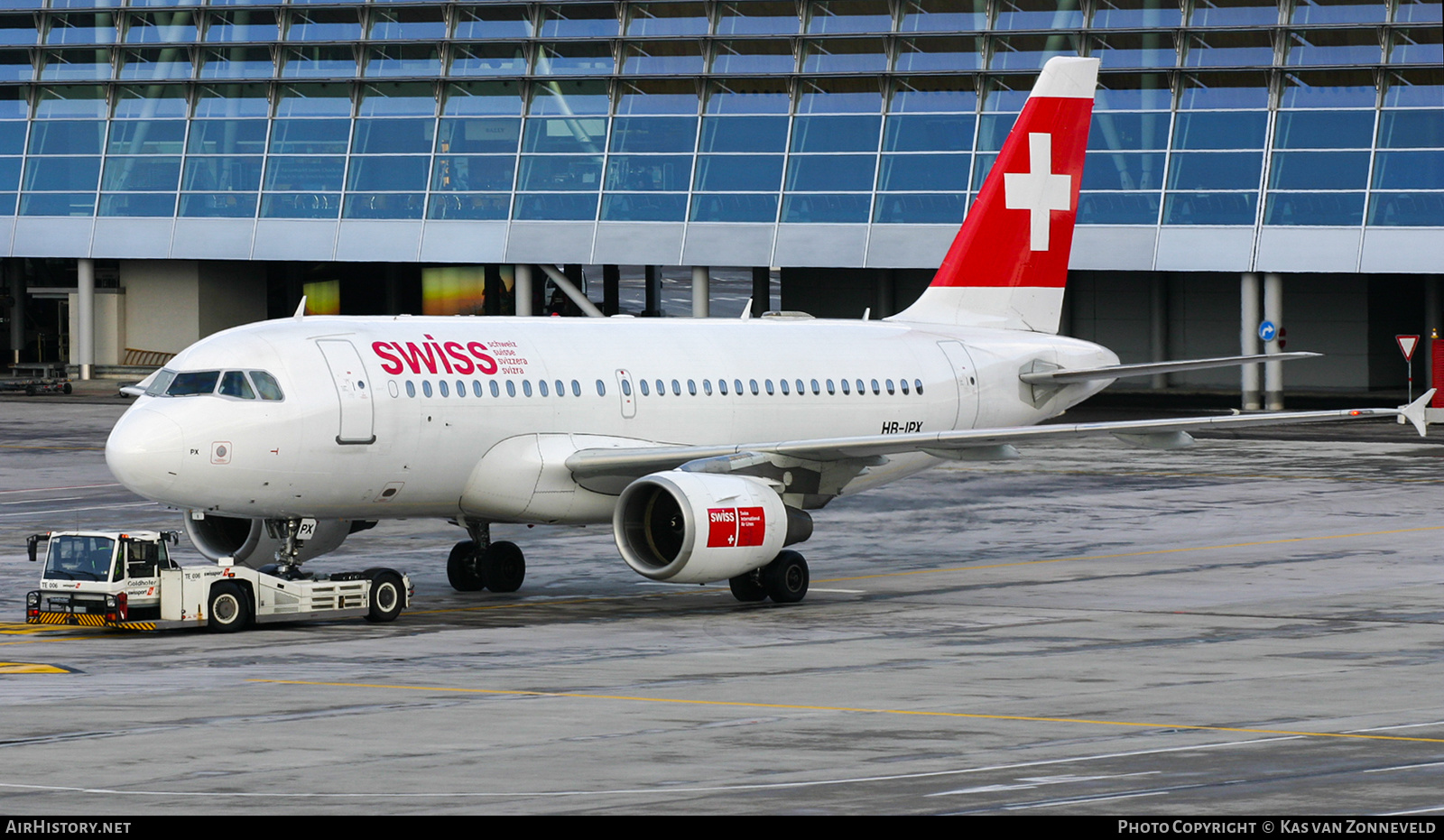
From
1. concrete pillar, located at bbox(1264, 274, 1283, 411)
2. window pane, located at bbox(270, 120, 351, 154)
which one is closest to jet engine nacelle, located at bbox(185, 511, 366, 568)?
concrete pillar, located at bbox(1264, 274, 1283, 411)

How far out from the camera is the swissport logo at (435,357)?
28281mm

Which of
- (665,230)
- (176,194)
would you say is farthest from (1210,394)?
(176,194)

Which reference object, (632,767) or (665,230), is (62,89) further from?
(632,767)

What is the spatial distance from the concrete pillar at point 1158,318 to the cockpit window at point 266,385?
169 feet

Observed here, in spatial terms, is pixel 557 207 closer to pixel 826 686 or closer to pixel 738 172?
pixel 738 172

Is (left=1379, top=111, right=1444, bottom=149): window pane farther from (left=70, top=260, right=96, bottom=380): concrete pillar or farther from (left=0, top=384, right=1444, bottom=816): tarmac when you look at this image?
(left=70, top=260, right=96, bottom=380): concrete pillar

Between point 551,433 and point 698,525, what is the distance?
3416mm

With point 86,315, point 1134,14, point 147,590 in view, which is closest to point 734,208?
point 1134,14

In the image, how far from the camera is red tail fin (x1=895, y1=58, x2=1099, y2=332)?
123 ft

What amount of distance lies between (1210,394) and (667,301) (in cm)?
6490

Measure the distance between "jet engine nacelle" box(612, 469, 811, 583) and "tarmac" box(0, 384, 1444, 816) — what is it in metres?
0.79

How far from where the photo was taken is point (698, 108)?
72.5 m

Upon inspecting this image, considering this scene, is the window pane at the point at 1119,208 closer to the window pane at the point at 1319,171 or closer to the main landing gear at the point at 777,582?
the window pane at the point at 1319,171

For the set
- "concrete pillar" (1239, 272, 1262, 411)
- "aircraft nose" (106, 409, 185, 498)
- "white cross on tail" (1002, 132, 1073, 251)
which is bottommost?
"aircraft nose" (106, 409, 185, 498)
